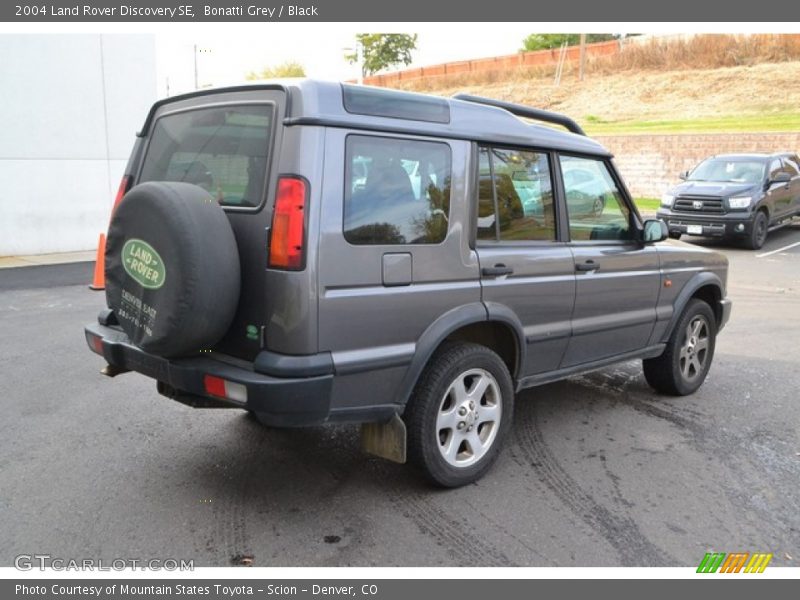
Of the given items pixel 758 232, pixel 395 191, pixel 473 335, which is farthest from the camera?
pixel 758 232

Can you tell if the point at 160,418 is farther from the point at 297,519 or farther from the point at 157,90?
the point at 157,90

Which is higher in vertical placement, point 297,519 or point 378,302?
point 378,302

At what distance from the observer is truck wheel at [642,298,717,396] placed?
17.9 feet

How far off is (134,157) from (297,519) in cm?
228

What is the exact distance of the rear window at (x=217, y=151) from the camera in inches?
133

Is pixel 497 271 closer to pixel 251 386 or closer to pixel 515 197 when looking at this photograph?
pixel 515 197

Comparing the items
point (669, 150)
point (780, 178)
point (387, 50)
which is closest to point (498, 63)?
point (387, 50)

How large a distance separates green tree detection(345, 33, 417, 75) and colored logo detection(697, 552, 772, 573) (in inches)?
2361

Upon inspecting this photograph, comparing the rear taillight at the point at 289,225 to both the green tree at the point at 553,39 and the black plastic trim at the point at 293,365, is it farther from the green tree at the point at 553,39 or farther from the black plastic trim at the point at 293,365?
the green tree at the point at 553,39

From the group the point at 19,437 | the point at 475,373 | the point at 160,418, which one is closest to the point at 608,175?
the point at 475,373

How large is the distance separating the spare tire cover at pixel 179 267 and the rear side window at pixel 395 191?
59cm

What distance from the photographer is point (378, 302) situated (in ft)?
11.0

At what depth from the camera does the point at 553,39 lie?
6481cm

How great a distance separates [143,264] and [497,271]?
71.6 inches
